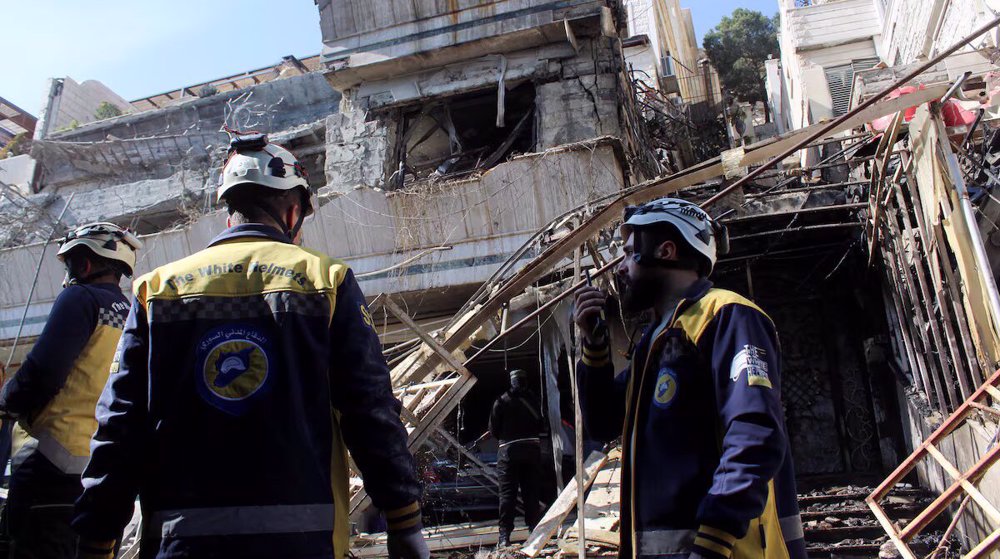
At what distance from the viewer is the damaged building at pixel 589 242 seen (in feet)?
19.4

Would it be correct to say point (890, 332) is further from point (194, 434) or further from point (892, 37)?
point (194, 434)

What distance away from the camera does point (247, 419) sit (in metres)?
2.13

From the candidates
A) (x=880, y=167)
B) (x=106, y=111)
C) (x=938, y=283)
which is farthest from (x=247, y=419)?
(x=106, y=111)

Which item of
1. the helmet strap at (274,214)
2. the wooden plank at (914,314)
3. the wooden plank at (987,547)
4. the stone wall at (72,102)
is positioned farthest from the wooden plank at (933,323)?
the stone wall at (72,102)

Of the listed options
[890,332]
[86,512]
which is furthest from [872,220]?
[86,512]

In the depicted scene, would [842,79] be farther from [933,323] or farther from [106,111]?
[106,111]

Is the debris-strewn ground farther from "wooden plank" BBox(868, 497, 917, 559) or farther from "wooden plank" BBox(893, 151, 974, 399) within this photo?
"wooden plank" BBox(893, 151, 974, 399)

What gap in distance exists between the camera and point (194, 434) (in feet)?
6.99

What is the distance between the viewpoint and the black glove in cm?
212

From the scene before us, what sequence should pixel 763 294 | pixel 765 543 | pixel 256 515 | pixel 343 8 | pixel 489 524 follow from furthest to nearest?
pixel 343 8 < pixel 763 294 < pixel 489 524 < pixel 765 543 < pixel 256 515

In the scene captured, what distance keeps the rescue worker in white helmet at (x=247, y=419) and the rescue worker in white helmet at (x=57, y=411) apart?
1228mm

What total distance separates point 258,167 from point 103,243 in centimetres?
176

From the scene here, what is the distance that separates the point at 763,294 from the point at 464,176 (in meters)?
5.06

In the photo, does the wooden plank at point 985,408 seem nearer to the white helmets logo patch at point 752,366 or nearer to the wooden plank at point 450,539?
the white helmets logo patch at point 752,366
